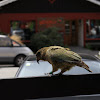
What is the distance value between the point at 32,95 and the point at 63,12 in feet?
66.4

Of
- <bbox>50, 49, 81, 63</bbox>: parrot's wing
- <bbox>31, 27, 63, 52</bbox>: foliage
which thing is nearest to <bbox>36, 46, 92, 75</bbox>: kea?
<bbox>50, 49, 81, 63</bbox>: parrot's wing

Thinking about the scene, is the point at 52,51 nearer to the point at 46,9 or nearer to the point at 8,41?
the point at 8,41

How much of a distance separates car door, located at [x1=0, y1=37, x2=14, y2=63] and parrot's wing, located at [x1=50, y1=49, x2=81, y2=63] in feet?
33.9

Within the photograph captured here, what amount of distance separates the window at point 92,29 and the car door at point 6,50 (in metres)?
→ 11.5

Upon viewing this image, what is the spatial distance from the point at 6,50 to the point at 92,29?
12049mm

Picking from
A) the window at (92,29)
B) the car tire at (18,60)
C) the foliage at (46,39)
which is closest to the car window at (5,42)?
the car tire at (18,60)

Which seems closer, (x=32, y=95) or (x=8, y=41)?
(x=32, y=95)

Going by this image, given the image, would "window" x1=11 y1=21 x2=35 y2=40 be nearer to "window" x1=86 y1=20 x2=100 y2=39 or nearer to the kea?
"window" x1=86 y1=20 x2=100 y2=39

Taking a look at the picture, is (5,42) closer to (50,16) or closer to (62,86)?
(50,16)

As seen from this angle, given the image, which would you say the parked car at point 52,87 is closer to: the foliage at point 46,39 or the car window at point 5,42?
the car window at point 5,42

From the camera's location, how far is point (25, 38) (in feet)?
74.7

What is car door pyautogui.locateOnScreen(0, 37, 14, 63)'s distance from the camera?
43.9 ft

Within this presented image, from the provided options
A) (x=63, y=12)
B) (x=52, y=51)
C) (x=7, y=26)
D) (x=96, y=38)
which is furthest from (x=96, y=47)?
(x=52, y=51)

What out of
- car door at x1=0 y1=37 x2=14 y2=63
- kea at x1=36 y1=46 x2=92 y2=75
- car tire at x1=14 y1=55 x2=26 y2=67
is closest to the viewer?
kea at x1=36 y1=46 x2=92 y2=75
